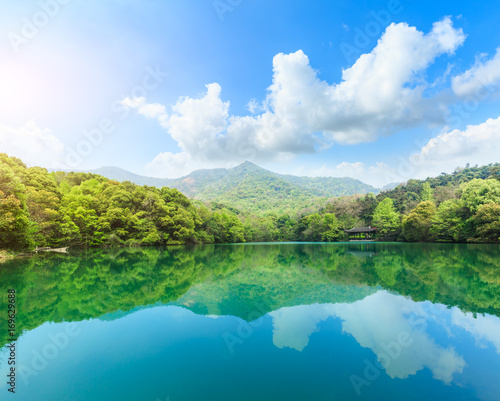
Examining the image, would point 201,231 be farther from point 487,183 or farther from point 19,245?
point 487,183

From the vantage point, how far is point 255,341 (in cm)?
489

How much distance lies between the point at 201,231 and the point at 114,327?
37791 millimetres

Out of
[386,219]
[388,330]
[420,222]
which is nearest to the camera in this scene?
[388,330]

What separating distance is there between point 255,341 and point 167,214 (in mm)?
32209

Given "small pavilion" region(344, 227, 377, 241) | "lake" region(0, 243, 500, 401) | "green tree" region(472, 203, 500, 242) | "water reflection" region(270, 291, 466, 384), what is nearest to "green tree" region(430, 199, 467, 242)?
"green tree" region(472, 203, 500, 242)

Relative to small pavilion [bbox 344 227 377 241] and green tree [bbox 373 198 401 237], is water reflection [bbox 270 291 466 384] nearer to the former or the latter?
small pavilion [bbox 344 227 377 241]

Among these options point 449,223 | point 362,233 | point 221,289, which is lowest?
point 221,289

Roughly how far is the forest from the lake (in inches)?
475

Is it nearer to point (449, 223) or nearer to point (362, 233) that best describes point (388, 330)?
point (449, 223)

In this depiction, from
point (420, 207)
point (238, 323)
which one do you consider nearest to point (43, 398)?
point (238, 323)

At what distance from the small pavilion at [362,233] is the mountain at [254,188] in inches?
1140

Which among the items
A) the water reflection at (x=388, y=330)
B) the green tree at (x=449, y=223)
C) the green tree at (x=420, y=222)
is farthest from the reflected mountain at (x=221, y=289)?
the green tree at (x=420, y=222)

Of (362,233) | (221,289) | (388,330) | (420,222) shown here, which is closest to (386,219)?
(362,233)

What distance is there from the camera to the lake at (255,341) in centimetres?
333
